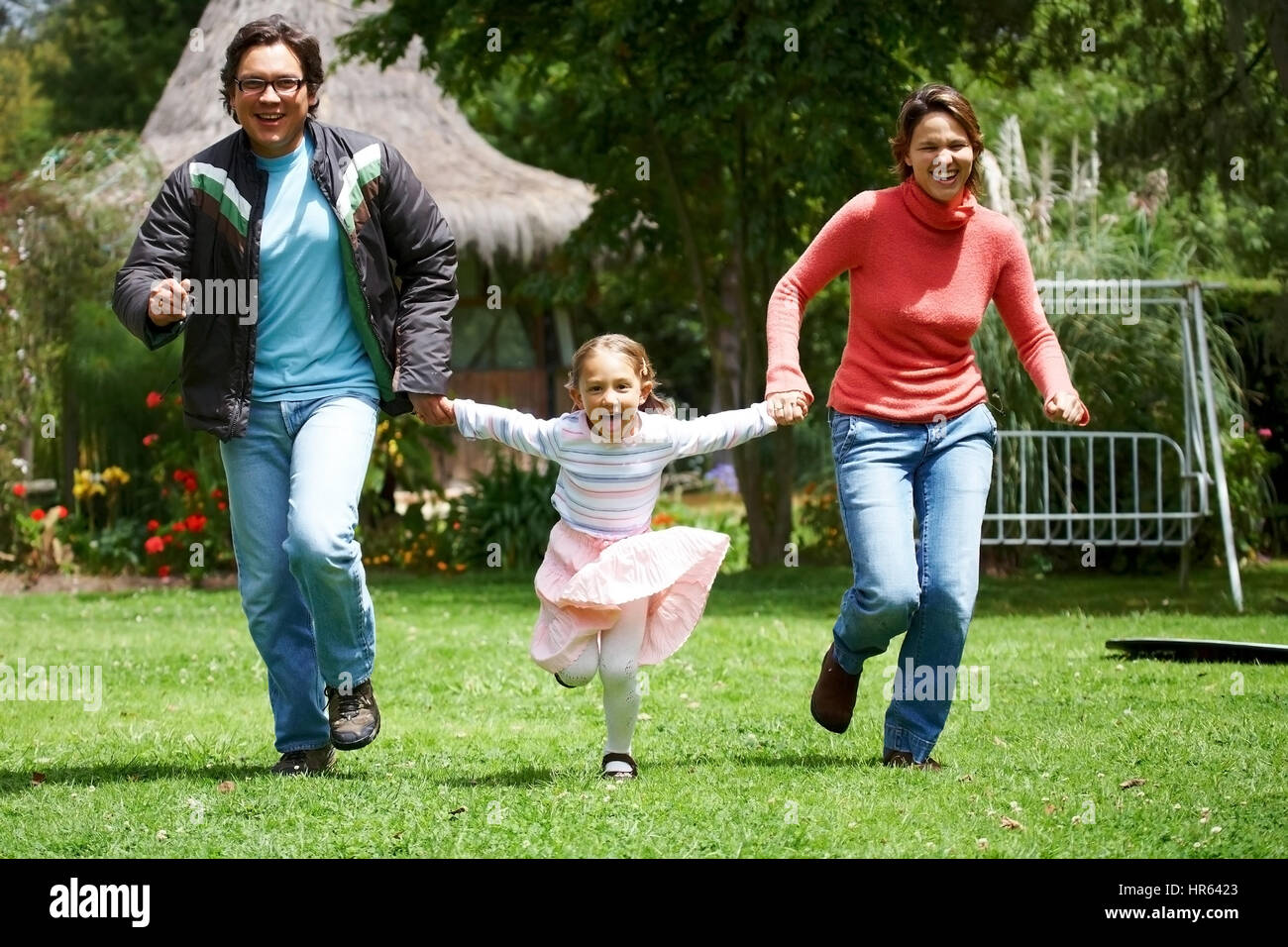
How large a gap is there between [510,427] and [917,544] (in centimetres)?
131

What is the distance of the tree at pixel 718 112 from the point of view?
38.9ft

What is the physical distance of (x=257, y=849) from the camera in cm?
427

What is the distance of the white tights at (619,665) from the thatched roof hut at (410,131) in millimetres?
12437

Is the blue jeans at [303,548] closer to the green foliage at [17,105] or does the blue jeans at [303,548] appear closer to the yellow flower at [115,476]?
the yellow flower at [115,476]

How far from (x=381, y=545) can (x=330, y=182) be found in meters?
9.49

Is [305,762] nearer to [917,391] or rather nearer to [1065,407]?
[917,391]

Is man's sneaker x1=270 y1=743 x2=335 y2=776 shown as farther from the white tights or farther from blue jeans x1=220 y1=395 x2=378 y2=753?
the white tights

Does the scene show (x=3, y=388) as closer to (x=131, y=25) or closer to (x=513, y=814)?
(x=513, y=814)

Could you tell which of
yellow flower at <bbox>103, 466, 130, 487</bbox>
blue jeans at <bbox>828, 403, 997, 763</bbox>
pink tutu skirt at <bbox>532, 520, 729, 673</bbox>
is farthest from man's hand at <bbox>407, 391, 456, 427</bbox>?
yellow flower at <bbox>103, 466, 130, 487</bbox>

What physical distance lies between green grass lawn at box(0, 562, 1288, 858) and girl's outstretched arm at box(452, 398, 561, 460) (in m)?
0.99

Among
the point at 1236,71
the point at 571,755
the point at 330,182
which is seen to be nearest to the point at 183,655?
the point at 571,755

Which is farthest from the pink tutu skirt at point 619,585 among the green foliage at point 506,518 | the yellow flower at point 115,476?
the yellow flower at point 115,476

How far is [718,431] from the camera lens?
5.14 metres

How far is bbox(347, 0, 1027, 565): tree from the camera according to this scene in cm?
1184
